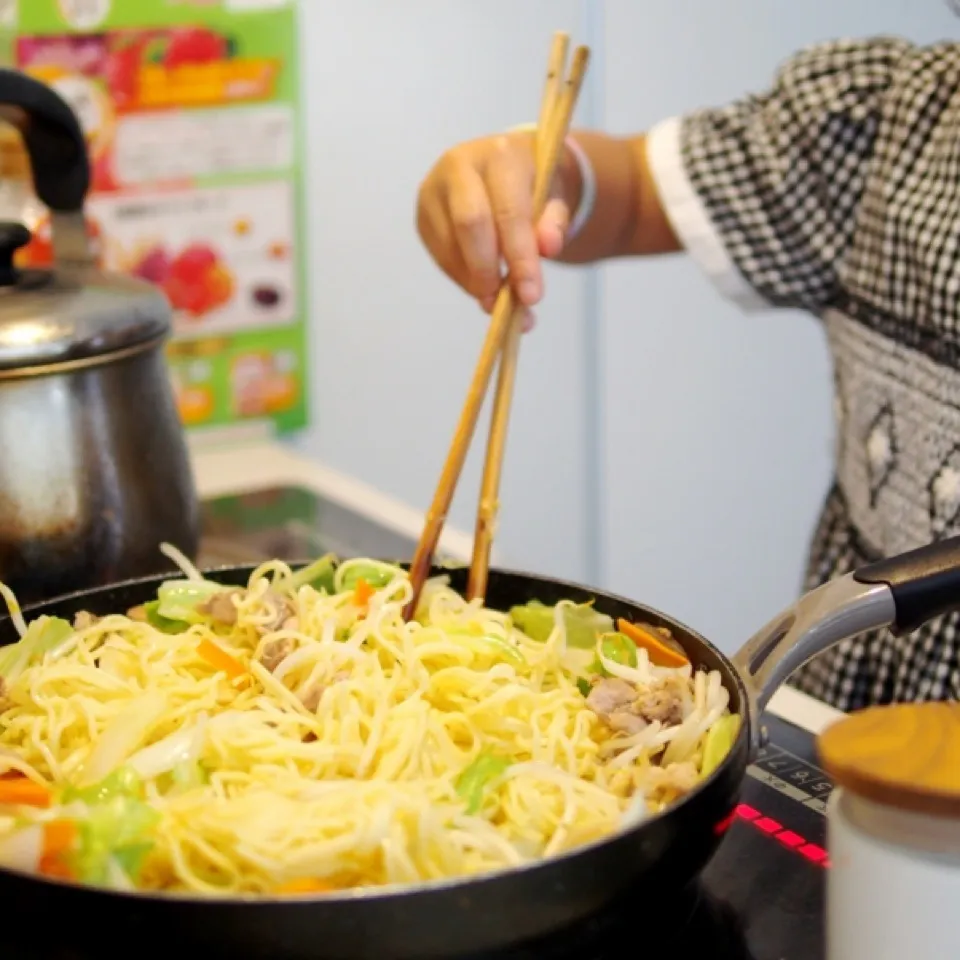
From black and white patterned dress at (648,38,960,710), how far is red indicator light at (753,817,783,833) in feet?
1.10

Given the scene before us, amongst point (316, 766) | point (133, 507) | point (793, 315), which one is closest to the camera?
point (316, 766)

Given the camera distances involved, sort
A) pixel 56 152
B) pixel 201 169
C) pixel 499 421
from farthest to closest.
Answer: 1. pixel 201 169
2. pixel 56 152
3. pixel 499 421

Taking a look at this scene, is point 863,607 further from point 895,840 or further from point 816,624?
point 895,840

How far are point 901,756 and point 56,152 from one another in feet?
2.70

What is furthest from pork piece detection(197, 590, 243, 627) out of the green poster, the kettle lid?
the green poster

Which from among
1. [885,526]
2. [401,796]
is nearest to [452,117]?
[885,526]

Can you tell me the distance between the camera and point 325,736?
73cm

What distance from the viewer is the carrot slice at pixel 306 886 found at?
0.59 metres

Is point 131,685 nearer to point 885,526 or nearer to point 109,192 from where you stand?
point 885,526

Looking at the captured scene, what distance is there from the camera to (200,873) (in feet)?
1.99

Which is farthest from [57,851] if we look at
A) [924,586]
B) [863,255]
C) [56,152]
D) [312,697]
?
[863,255]

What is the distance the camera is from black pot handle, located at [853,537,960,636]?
0.70 meters

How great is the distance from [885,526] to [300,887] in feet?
2.32

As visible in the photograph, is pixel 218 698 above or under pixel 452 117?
under
